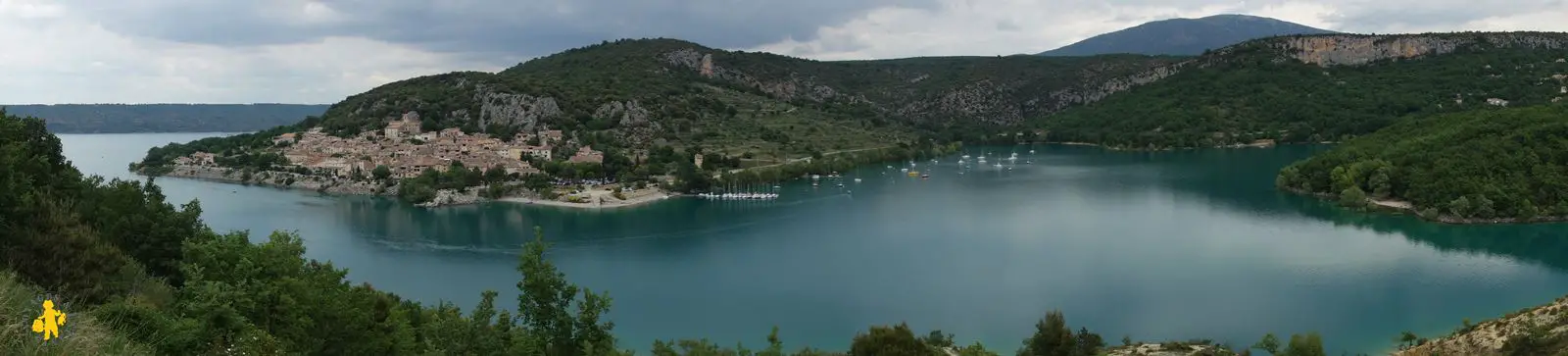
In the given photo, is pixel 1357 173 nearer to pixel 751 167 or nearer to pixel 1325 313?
pixel 1325 313

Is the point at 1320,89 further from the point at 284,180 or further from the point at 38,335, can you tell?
the point at 38,335

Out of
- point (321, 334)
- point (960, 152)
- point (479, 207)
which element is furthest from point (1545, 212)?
point (960, 152)

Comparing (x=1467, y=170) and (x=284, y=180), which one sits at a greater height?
(x=1467, y=170)

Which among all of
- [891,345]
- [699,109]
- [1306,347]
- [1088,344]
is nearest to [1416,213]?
[1306,347]

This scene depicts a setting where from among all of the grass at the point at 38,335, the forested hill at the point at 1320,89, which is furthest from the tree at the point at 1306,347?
the forested hill at the point at 1320,89

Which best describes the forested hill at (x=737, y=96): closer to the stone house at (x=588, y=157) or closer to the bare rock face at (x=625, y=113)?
the bare rock face at (x=625, y=113)

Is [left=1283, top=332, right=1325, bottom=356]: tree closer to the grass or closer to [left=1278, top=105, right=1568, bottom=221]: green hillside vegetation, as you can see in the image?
the grass
